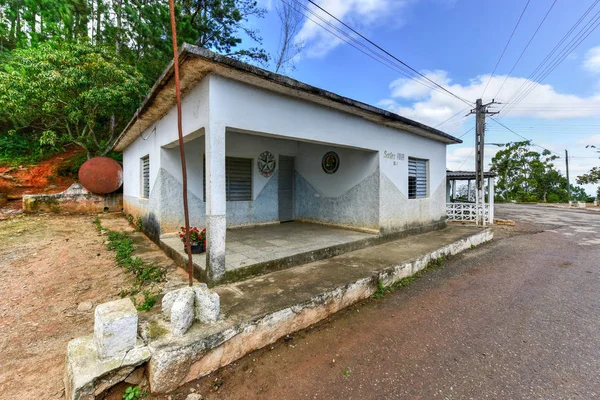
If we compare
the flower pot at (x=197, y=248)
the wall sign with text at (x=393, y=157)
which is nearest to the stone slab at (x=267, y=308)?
the flower pot at (x=197, y=248)

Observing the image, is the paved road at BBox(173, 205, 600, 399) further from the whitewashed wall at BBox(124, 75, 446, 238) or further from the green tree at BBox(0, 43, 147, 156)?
the green tree at BBox(0, 43, 147, 156)

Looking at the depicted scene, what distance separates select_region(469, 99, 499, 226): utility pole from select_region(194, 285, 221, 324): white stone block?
11112 mm

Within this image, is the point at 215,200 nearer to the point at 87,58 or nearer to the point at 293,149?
the point at 293,149

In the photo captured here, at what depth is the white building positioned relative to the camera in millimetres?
3279

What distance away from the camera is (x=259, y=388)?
2.02 m

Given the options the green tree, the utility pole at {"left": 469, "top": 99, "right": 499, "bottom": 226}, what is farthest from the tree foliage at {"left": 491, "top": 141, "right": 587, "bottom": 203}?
the green tree

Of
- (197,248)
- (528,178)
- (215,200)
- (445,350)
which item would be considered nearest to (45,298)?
(197,248)

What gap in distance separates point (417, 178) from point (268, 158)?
416 cm

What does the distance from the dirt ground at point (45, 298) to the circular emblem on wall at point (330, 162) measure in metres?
4.94

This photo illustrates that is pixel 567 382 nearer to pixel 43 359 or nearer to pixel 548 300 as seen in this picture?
pixel 548 300

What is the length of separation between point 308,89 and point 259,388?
12.1 ft

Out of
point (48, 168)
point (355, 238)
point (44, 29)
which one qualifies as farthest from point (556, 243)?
point (44, 29)

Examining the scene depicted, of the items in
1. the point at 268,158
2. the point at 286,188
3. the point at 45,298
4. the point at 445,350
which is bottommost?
the point at 445,350

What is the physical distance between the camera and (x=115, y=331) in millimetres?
1925
